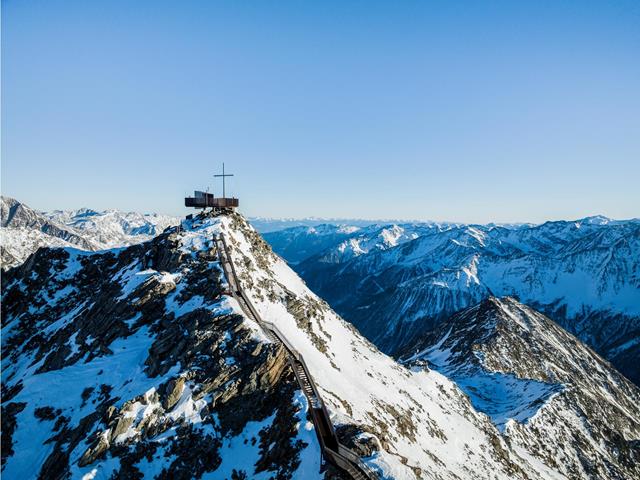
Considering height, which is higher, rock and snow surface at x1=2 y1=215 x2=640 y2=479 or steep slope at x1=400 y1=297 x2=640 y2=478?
rock and snow surface at x1=2 y1=215 x2=640 y2=479

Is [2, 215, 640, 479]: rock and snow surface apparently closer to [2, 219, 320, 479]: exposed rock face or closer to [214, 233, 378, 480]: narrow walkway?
[2, 219, 320, 479]: exposed rock face

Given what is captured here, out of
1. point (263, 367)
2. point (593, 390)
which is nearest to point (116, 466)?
point (263, 367)

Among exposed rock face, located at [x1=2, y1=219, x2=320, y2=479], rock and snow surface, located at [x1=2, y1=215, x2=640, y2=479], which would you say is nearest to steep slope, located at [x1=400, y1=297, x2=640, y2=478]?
rock and snow surface, located at [x1=2, y1=215, x2=640, y2=479]

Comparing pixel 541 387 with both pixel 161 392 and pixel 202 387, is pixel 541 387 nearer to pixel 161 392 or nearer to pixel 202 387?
pixel 202 387

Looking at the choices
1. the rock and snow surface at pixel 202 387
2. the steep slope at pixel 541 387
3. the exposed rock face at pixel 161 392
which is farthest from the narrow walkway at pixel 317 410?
the steep slope at pixel 541 387

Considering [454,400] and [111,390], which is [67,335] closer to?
Result: [111,390]
